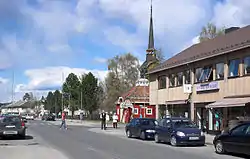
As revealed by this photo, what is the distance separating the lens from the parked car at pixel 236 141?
15656 mm

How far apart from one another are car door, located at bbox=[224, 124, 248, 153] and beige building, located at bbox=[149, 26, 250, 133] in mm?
9352

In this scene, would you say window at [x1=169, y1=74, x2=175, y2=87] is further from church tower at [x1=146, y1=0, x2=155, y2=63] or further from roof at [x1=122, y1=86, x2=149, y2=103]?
church tower at [x1=146, y1=0, x2=155, y2=63]

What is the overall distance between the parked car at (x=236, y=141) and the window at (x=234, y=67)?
12.0 m

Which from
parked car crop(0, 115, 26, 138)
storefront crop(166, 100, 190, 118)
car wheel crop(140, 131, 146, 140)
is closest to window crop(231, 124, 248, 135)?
car wheel crop(140, 131, 146, 140)

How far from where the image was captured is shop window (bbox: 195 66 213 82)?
1267 inches

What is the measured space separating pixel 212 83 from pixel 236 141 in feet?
51.4

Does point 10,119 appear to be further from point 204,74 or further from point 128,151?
point 204,74

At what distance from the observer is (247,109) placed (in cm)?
2727

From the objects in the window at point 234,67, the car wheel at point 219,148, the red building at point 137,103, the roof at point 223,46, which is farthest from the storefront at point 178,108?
the red building at point 137,103

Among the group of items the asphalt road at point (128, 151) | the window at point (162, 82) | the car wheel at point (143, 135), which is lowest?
the asphalt road at point (128, 151)

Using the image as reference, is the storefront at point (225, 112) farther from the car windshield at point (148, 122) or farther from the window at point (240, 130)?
the window at point (240, 130)

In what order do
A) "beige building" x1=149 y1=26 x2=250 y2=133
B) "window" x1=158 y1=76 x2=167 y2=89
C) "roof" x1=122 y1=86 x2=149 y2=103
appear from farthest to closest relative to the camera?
"roof" x1=122 y1=86 x2=149 y2=103, "window" x1=158 y1=76 x2=167 y2=89, "beige building" x1=149 y1=26 x2=250 y2=133

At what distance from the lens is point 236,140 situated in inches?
639

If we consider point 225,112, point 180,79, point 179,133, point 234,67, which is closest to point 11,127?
point 179,133
